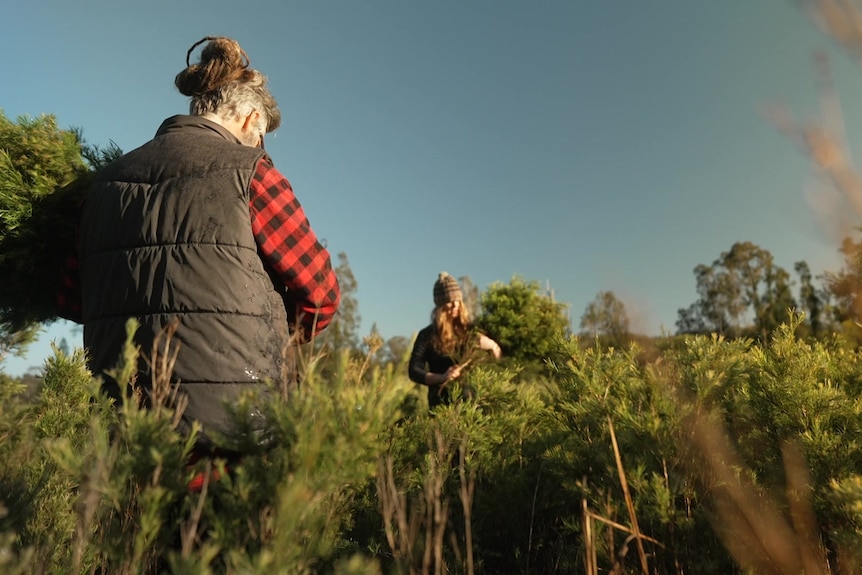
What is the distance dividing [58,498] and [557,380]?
2.60 metres

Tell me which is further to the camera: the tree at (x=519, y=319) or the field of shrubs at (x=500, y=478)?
the tree at (x=519, y=319)

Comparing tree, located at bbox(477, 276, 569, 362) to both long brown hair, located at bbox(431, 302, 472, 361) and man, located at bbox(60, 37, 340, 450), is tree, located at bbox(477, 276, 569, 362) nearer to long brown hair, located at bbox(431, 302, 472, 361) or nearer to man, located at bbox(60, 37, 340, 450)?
long brown hair, located at bbox(431, 302, 472, 361)

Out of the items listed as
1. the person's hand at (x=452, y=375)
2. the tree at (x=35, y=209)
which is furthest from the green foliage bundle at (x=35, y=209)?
the person's hand at (x=452, y=375)

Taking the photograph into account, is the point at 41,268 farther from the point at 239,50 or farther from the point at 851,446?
the point at 851,446

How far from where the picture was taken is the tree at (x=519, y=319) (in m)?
8.03

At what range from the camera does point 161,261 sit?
204cm

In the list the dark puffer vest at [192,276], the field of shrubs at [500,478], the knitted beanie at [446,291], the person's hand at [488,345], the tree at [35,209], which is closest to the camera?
the field of shrubs at [500,478]

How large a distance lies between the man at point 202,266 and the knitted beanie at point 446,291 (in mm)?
3761

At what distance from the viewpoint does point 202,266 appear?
200 cm

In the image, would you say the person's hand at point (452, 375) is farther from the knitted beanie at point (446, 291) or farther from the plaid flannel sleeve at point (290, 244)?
the plaid flannel sleeve at point (290, 244)

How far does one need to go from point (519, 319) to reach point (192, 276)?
6384mm

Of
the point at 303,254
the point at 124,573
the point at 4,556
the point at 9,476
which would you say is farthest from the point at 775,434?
the point at 9,476

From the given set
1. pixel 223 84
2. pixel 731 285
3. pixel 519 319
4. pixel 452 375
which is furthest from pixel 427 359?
pixel 731 285

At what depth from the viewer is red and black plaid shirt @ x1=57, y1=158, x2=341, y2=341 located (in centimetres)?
213
